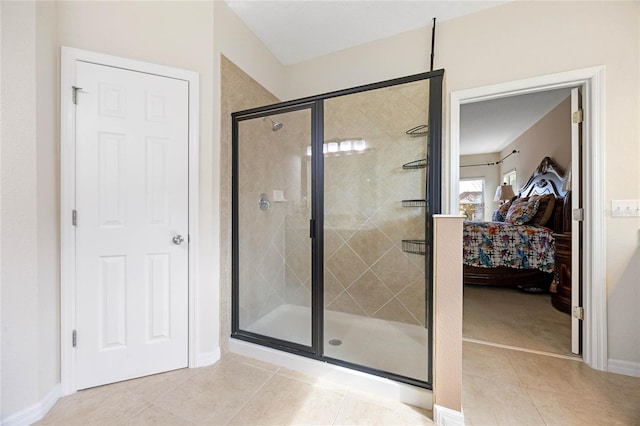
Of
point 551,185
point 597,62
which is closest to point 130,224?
point 597,62

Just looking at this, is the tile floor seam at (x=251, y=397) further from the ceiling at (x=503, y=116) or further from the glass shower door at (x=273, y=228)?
the ceiling at (x=503, y=116)

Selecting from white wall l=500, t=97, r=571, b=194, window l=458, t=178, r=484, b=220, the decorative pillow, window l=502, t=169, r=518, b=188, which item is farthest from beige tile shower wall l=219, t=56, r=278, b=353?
window l=458, t=178, r=484, b=220

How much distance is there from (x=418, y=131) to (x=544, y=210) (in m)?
2.81

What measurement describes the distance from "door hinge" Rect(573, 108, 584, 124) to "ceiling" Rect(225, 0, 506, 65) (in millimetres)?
1010

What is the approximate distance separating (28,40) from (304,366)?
2.37 metres

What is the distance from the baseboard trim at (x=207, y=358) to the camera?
1.82 meters

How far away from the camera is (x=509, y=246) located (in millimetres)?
3379

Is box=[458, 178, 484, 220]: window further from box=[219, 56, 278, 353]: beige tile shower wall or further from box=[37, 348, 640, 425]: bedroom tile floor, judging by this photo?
box=[219, 56, 278, 353]: beige tile shower wall

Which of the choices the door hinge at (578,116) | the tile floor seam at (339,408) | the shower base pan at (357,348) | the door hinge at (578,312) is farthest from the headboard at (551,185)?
the tile floor seam at (339,408)

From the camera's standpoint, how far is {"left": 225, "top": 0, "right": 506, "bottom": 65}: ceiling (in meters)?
2.08

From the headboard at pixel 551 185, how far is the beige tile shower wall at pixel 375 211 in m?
2.27

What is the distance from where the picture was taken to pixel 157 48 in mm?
1754

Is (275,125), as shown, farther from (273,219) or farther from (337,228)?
(337,228)

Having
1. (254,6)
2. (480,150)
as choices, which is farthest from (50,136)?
(480,150)
